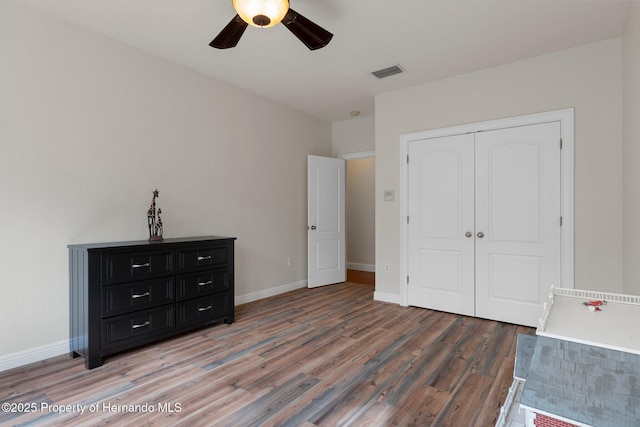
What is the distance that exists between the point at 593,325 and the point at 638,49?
226cm

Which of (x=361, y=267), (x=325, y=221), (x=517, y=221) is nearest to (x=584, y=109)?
(x=517, y=221)

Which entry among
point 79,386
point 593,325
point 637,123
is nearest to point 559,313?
point 593,325

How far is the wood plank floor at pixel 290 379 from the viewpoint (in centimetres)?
186

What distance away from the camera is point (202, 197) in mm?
3721

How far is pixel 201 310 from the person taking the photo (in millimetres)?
3143

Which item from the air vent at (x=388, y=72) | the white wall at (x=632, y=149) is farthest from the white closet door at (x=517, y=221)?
the air vent at (x=388, y=72)

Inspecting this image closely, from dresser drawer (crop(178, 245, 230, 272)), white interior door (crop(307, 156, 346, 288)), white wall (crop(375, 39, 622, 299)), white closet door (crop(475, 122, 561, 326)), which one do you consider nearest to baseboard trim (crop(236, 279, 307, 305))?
white interior door (crop(307, 156, 346, 288))

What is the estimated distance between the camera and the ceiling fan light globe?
1.88 metres

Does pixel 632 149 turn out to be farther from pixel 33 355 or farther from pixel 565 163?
pixel 33 355

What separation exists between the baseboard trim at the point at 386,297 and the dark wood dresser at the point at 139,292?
200 centimetres

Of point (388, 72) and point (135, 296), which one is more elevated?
point (388, 72)

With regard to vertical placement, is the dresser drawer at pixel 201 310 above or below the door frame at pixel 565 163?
below

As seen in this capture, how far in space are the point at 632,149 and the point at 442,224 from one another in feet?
5.78

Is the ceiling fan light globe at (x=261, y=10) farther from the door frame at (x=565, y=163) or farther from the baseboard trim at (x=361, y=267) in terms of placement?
the baseboard trim at (x=361, y=267)
